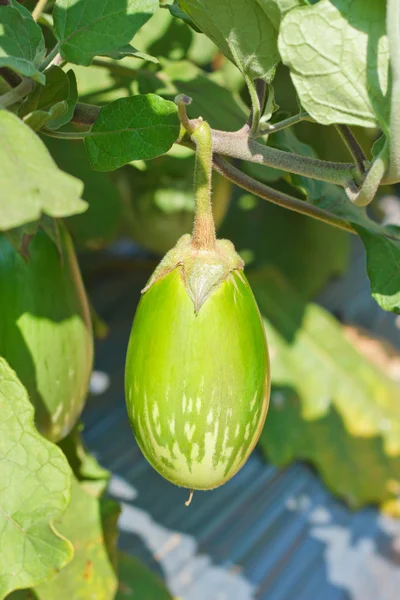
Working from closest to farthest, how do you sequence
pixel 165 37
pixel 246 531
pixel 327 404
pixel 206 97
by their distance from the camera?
pixel 206 97, pixel 165 37, pixel 246 531, pixel 327 404

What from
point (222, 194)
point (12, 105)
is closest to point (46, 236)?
point (12, 105)

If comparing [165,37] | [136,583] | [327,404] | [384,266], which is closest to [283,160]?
[384,266]

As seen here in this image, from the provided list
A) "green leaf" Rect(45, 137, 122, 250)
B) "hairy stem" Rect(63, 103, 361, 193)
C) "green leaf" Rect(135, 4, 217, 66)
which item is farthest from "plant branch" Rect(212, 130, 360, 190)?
"green leaf" Rect(45, 137, 122, 250)

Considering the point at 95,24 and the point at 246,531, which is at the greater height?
the point at 95,24

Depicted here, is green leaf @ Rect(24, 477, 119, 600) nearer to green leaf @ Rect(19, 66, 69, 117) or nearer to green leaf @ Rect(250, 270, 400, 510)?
green leaf @ Rect(19, 66, 69, 117)

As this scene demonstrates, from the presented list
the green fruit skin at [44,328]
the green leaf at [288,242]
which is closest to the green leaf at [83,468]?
the green fruit skin at [44,328]

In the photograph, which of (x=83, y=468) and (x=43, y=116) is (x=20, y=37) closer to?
(x=43, y=116)
